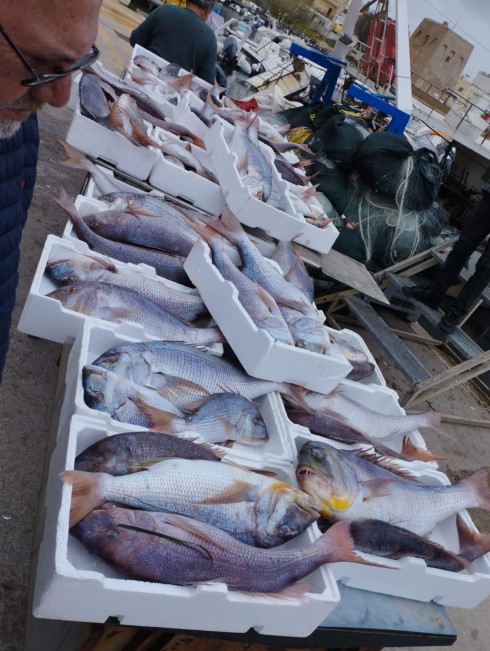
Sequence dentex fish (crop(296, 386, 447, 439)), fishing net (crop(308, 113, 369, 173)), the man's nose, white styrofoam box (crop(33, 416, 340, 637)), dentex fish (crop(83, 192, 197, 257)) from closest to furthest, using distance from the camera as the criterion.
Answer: the man's nose
white styrofoam box (crop(33, 416, 340, 637))
dentex fish (crop(296, 386, 447, 439))
dentex fish (crop(83, 192, 197, 257))
fishing net (crop(308, 113, 369, 173))

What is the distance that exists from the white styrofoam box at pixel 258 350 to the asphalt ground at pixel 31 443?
1.04 m

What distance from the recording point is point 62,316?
2.25m

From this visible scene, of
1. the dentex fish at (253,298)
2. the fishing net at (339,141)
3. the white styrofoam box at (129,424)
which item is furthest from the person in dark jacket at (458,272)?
the white styrofoam box at (129,424)

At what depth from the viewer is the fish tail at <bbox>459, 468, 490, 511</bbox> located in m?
2.31

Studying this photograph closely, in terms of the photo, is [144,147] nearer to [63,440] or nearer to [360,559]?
[63,440]

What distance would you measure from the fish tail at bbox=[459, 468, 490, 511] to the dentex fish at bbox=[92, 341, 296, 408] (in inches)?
37.7

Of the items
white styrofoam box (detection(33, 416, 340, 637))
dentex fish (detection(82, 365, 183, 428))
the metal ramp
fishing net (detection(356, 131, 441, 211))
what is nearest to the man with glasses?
dentex fish (detection(82, 365, 183, 428))

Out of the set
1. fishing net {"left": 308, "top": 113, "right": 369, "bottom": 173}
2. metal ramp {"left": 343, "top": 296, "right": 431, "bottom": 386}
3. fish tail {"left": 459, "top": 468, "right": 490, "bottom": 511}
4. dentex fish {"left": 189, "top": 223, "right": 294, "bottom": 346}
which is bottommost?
metal ramp {"left": 343, "top": 296, "right": 431, "bottom": 386}

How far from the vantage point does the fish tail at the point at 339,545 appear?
5.70 ft

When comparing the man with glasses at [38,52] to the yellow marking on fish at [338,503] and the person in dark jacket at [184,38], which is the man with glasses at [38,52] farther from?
the person in dark jacket at [184,38]

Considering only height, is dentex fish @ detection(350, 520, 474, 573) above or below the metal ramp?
above

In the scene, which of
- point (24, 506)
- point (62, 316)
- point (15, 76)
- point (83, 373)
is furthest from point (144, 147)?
point (15, 76)

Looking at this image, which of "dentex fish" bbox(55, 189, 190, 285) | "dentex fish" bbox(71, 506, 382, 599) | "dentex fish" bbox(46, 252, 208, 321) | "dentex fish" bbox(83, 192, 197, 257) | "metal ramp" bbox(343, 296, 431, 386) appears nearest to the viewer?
"dentex fish" bbox(71, 506, 382, 599)

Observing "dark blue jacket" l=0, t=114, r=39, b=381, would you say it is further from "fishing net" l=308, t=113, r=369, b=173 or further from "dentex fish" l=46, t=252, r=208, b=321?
"fishing net" l=308, t=113, r=369, b=173
